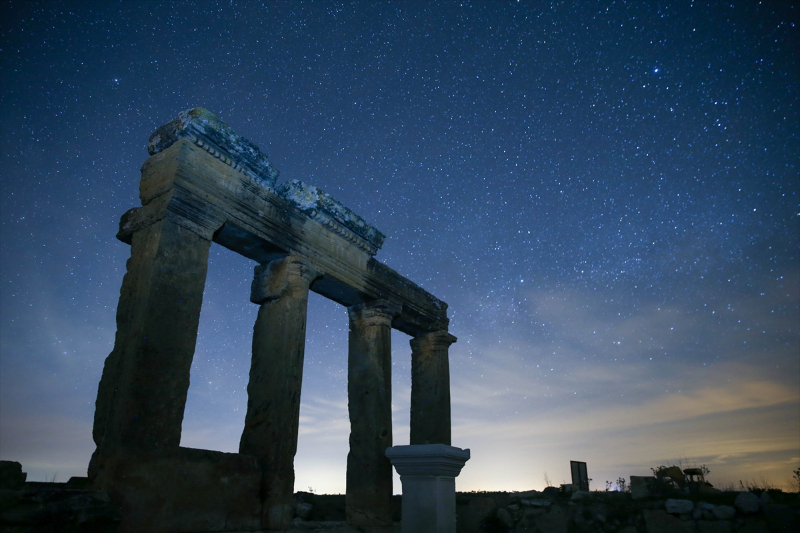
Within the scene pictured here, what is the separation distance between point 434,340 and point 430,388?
963mm

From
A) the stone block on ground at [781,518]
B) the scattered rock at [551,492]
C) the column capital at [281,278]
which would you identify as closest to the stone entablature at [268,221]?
the column capital at [281,278]

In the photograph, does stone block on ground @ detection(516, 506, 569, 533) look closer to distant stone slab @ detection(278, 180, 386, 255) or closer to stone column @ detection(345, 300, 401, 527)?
stone column @ detection(345, 300, 401, 527)

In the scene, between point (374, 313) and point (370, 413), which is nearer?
point (370, 413)

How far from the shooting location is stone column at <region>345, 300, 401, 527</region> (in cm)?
790

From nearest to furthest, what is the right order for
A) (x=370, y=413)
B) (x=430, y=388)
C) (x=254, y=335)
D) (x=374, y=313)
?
(x=254, y=335) → (x=370, y=413) → (x=374, y=313) → (x=430, y=388)

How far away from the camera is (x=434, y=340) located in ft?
34.4

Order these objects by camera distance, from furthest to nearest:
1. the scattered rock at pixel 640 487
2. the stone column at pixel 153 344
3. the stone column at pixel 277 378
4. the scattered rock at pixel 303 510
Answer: the scattered rock at pixel 640 487, the scattered rock at pixel 303 510, the stone column at pixel 277 378, the stone column at pixel 153 344

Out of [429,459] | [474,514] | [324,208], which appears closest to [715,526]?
[474,514]

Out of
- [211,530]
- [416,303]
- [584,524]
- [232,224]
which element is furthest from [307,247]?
[584,524]

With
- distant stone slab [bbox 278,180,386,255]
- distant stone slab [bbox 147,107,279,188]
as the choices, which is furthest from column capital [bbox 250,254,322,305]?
distant stone slab [bbox 147,107,279,188]

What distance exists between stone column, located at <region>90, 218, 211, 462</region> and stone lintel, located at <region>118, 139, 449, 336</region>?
0.94ft

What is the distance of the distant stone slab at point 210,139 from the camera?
6.14m

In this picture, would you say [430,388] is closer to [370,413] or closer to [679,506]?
[370,413]

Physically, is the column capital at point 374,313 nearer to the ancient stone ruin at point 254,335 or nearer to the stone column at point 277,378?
the ancient stone ruin at point 254,335
